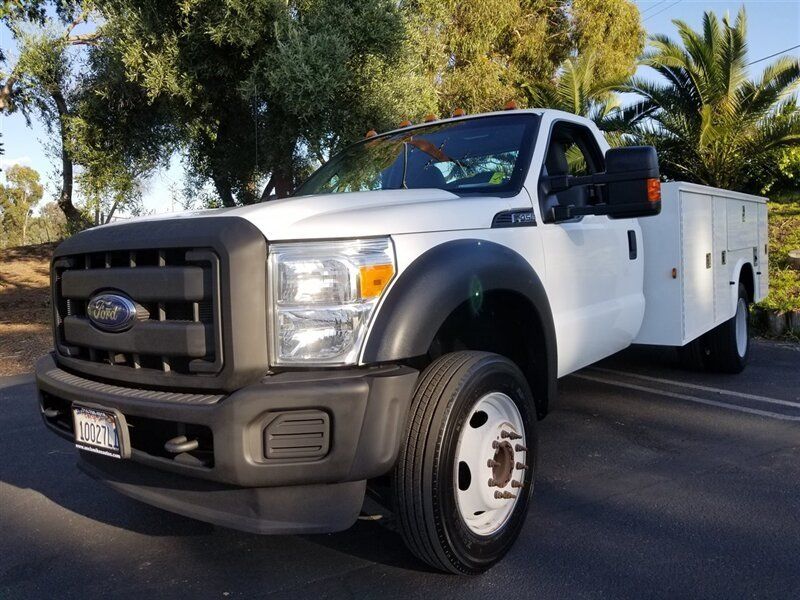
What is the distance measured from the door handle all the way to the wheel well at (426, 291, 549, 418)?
1435 millimetres

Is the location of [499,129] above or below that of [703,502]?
above

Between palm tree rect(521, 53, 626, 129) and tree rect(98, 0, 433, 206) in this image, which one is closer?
tree rect(98, 0, 433, 206)

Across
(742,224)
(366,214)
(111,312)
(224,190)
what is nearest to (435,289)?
(366,214)

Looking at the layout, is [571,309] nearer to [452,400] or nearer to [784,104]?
[452,400]

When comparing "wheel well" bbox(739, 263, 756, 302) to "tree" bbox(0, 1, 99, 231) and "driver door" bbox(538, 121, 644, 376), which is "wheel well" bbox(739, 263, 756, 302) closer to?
"driver door" bbox(538, 121, 644, 376)

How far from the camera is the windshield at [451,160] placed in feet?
12.1

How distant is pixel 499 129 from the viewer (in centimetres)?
396

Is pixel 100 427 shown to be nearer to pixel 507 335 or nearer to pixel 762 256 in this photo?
pixel 507 335

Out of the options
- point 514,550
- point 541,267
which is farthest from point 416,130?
point 514,550

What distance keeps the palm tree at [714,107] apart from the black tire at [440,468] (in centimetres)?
1260

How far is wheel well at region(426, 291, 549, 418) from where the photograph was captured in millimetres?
3186

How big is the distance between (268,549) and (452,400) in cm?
123

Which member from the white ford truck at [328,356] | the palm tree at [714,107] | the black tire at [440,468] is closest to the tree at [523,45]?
the palm tree at [714,107]

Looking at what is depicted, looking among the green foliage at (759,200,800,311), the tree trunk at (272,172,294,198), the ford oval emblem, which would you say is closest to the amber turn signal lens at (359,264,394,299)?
the ford oval emblem
